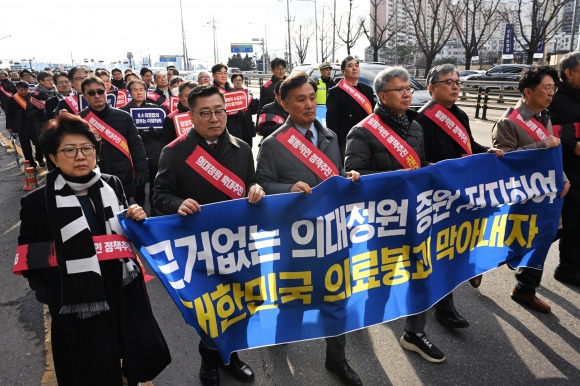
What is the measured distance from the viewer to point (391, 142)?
9.79ft

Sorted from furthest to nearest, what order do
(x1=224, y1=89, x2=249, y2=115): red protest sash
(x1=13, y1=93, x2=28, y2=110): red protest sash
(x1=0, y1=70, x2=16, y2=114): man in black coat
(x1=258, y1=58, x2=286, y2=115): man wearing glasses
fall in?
(x1=0, y1=70, x2=16, y2=114): man in black coat → (x1=13, y1=93, x2=28, y2=110): red protest sash → (x1=258, y1=58, x2=286, y2=115): man wearing glasses → (x1=224, y1=89, x2=249, y2=115): red protest sash

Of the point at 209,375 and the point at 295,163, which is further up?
the point at 295,163

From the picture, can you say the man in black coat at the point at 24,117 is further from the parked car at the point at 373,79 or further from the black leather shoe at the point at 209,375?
the black leather shoe at the point at 209,375

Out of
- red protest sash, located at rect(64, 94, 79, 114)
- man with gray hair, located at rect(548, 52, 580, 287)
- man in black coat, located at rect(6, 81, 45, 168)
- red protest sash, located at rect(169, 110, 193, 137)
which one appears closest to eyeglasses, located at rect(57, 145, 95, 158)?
red protest sash, located at rect(169, 110, 193, 137)

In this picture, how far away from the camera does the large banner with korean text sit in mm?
2436

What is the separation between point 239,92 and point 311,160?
3941 mm

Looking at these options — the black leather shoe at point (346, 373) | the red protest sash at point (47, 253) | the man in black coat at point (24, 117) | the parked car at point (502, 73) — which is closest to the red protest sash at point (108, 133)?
the red protest sash at point (47, 253)

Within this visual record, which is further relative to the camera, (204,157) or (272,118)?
(272,118)

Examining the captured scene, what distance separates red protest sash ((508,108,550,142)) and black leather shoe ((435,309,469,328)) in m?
1.44

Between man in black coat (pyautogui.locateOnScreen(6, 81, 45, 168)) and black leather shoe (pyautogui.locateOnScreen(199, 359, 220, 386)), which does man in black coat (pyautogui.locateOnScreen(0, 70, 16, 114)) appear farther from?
black leather shoe (pyautogui.locateOnScreen(199, 359, 220, 386))

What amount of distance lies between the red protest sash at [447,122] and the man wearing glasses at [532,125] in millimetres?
394

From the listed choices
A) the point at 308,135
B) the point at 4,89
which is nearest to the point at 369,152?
the point at 308,135

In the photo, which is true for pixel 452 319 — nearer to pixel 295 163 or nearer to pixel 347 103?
pixel 295 163

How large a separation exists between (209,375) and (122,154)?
250cm
